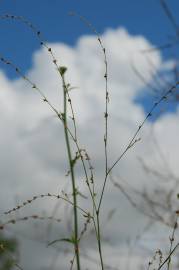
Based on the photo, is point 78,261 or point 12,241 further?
point 12,241

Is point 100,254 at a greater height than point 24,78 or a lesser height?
lesser

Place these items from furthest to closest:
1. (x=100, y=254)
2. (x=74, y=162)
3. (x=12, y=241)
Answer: (x=12, y=241), (x=74, y=162), (x=100, y=254)

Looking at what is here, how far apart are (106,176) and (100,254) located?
0.41m

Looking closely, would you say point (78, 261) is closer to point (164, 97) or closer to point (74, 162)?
point (74, 162)

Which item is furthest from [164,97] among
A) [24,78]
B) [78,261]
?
[78,261]

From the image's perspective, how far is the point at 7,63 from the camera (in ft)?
10.1

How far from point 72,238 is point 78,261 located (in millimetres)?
210

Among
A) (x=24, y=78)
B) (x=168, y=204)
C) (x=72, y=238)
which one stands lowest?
(x=72, y=238)

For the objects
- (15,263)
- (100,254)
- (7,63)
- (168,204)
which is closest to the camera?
(100,254)

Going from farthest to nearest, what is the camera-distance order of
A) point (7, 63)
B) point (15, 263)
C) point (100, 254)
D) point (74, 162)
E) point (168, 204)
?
point (168, 204) → point (7, 63) → point (74, 162) → point (15, 263) → point (100, 254)

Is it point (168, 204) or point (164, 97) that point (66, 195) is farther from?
point (168, 204)

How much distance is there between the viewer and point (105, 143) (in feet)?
9.12

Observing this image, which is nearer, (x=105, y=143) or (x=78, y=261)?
(x=78, y=261)

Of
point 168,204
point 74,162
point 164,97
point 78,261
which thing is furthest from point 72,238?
point 168,204
